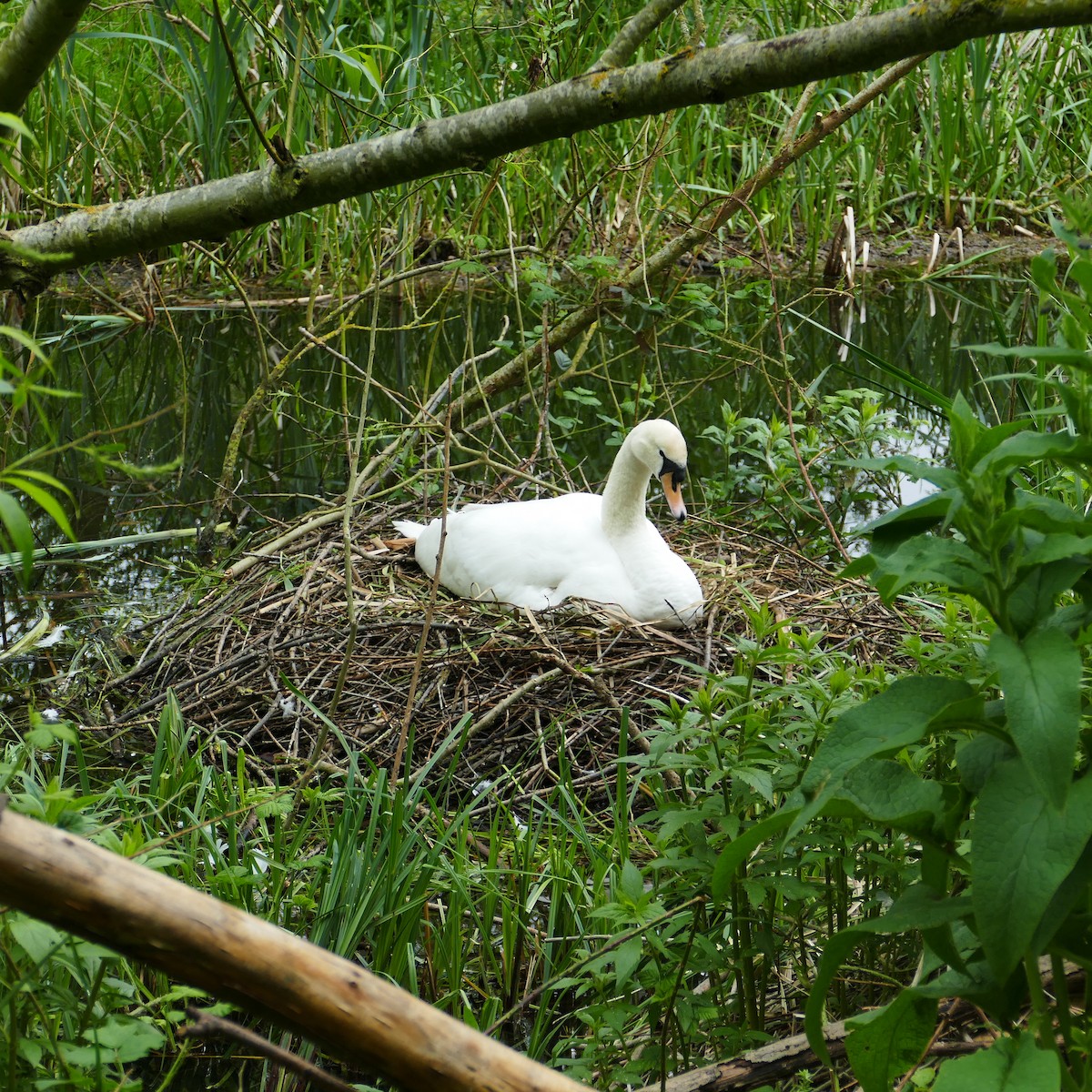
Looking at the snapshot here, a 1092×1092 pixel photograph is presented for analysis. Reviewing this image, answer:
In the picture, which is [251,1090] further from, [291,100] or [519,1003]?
[291,100]

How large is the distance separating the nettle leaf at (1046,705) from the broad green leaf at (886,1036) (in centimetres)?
35

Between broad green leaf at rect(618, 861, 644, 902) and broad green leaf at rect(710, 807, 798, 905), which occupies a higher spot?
broad green leaf at rect(710, 807, 798, 905)

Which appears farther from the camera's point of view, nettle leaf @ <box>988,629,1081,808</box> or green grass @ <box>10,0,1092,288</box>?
green grass @ <box>10,0,1092,288</box>

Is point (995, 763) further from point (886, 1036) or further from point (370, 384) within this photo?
point (370, 384)

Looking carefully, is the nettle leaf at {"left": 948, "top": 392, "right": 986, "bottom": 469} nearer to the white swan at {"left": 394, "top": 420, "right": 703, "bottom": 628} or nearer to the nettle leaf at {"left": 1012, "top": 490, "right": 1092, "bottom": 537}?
the nettle leaf at {"left": 1012, "top": 490, "right": 1092, "bottom": 537}

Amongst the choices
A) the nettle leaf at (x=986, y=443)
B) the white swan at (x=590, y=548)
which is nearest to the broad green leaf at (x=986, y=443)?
the nettle leaf at (x=986, y=443)

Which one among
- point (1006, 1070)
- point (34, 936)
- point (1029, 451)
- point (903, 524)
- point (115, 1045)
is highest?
point (1029, 451)

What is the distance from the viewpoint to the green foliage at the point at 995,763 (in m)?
1.22

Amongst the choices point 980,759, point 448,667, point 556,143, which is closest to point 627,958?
point 980,759

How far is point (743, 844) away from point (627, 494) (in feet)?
8.63

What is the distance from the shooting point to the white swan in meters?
3.92

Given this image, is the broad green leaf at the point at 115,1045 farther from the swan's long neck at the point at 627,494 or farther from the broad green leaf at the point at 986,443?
the swan's long neck at the point at 627,494

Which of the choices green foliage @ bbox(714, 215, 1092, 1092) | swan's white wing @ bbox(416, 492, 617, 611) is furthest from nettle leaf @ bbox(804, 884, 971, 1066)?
swan's white wing @ bbox(416, 492, 617, 611)

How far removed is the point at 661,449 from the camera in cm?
407
